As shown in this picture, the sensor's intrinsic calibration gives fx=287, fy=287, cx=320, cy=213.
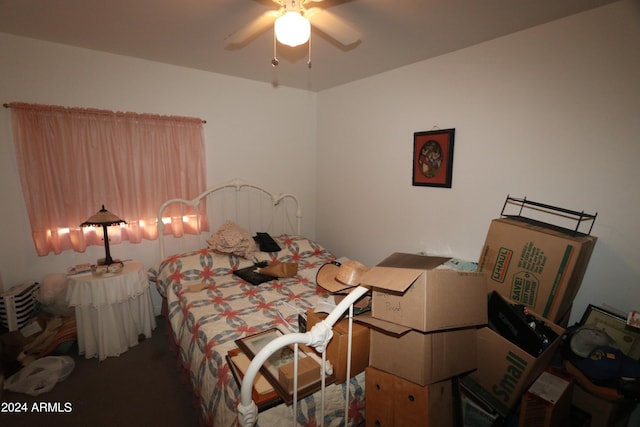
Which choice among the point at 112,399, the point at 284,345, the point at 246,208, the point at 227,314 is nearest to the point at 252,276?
the point at 227,314

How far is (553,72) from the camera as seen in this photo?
1.90 m

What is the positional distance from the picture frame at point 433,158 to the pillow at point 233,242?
5.84ft

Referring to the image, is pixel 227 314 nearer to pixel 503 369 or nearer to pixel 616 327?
pixel 503 369

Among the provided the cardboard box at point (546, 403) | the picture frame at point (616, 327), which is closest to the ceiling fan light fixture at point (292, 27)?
the cardboard box at point (546, 403)

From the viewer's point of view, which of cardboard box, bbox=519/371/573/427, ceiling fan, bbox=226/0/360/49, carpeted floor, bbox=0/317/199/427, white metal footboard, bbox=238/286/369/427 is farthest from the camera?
carpeted floor, bbox=0/317/199/427

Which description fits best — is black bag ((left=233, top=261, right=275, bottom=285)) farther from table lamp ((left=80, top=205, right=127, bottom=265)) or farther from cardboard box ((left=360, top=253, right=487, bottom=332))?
cardboard box ((left=360, top=253, right=487, bottom=332))

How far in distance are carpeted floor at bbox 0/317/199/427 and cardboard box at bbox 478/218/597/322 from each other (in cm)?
218

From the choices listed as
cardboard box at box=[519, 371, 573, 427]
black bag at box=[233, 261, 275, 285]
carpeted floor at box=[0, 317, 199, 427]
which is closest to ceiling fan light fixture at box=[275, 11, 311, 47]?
black bag at box=[233, 261, 275, 285]

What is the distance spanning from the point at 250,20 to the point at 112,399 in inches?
111

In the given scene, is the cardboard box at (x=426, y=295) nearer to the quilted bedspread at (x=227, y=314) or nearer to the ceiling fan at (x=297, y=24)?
the quilted bedspread at (x=227, y=314)

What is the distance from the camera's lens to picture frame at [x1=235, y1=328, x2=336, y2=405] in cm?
118

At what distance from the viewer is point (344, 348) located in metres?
1.31

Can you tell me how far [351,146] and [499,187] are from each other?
1662 millimetres

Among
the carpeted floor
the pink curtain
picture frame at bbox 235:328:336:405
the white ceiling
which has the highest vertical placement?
the white ceiling
